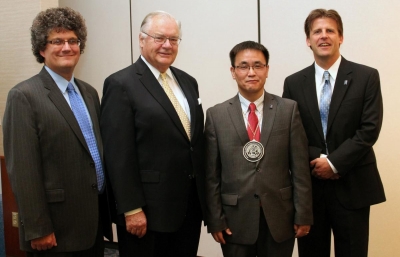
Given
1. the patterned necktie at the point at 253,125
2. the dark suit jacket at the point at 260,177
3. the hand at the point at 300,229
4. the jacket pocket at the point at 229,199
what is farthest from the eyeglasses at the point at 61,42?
the hand at the point at 300,229

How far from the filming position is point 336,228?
7.32 feet

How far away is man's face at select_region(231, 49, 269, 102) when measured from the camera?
2064mm

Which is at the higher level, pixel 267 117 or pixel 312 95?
pixel 312 95

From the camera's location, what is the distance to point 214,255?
3.77 metres

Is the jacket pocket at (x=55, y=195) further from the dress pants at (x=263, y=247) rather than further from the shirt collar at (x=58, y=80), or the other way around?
the dress pants at (x=263, y=247)

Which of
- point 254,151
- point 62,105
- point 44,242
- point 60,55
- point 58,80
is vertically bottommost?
point 44,242

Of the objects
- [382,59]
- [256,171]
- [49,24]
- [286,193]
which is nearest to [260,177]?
[256,171]

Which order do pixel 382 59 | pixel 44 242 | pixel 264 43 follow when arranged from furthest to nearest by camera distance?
1. pixel 264 43
2. pixel 382 59
3. pixel 44 242

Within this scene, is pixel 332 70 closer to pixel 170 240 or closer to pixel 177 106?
pixel 177 106

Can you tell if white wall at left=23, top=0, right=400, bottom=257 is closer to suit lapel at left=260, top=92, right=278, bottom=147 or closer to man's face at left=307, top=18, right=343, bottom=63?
man's face at left=307, top=18, right=343, bottom=63

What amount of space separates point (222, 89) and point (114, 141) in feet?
6.16

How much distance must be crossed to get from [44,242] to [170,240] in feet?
2.00

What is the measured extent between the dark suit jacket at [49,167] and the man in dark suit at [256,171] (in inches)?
23.8

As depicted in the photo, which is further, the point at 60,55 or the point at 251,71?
the point at 251,71
